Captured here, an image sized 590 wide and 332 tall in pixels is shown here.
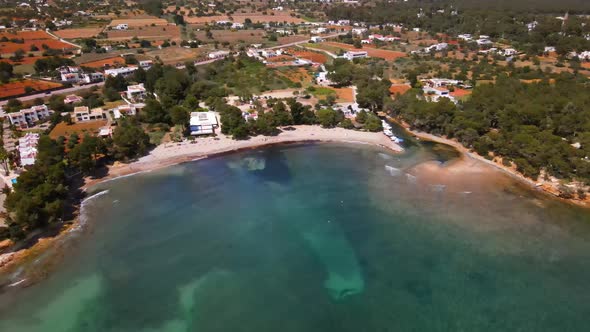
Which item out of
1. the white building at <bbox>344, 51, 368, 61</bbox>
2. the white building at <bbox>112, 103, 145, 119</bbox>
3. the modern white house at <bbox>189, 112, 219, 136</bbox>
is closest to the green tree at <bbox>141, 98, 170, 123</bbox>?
the white building at <bbox>112, 103, 145, 119</bbox>

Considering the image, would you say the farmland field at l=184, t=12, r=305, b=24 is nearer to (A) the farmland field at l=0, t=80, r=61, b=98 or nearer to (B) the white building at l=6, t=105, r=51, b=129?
(A) the farmland field at l=0, t=80, r=61, b=98

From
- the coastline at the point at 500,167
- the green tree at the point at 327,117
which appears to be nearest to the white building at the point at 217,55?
the green tree at the point at 327,117

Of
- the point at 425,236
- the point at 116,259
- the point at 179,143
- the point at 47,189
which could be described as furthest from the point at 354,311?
the point at 179,143

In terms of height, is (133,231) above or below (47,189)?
below

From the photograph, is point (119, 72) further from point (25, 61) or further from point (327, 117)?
point (327, 117)

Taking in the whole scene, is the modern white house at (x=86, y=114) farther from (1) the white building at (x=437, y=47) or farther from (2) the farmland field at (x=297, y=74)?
(1) the white building at (x=437, y=47)

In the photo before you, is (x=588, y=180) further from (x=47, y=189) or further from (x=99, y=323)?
(x=47, y=189)

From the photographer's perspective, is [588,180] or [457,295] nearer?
[457,295]
